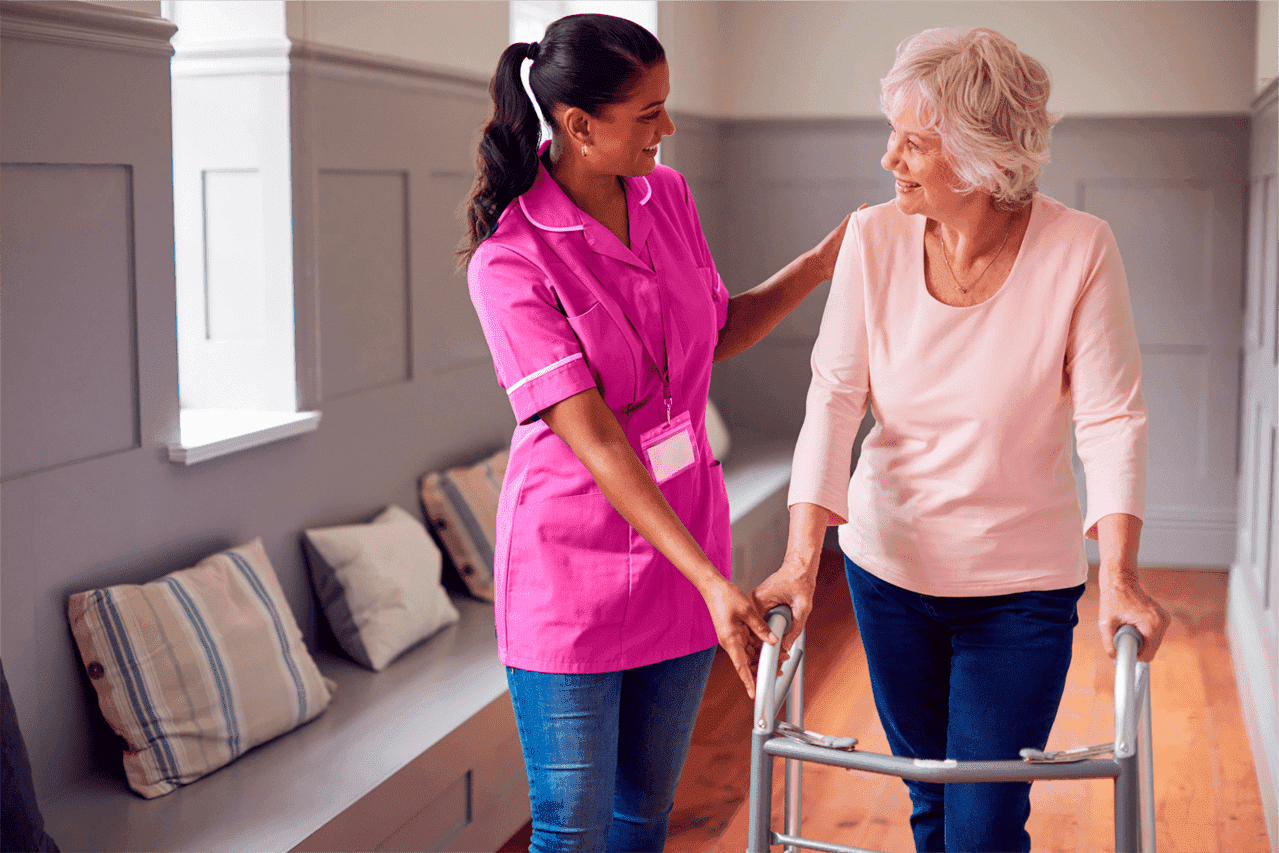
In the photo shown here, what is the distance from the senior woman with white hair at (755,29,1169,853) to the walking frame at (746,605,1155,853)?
0.15m

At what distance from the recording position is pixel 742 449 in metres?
5.80

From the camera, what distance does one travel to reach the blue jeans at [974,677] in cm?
157

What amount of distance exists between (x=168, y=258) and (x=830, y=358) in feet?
4.96

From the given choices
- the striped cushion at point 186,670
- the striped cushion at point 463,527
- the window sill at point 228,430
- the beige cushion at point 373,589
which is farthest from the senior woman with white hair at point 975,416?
the striped cushion at point 463,527

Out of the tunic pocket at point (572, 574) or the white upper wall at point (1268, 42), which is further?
the white upper wall at point (1268, 42)

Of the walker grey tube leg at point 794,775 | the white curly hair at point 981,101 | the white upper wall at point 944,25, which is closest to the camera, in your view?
the white curly hair at point 981,101

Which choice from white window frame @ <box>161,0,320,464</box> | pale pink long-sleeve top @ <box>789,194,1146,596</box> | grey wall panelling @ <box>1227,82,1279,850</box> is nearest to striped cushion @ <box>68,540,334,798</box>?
white window frame @ <box>161,0,320,464</box>

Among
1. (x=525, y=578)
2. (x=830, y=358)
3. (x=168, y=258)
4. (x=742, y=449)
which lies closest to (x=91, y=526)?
(x=168, y=258)

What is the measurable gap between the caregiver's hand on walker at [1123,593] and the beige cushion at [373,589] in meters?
1.89

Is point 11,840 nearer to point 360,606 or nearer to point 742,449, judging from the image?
point 360,606

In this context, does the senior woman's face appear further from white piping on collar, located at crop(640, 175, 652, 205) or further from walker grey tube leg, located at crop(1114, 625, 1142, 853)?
walker grey tube leg, located at crop(1114, 625, 1142, 853)

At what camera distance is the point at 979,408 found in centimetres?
153

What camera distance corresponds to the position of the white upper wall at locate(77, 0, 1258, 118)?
206 inches

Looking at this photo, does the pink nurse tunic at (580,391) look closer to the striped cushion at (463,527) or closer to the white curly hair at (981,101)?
the white curly hair at (981,101)
